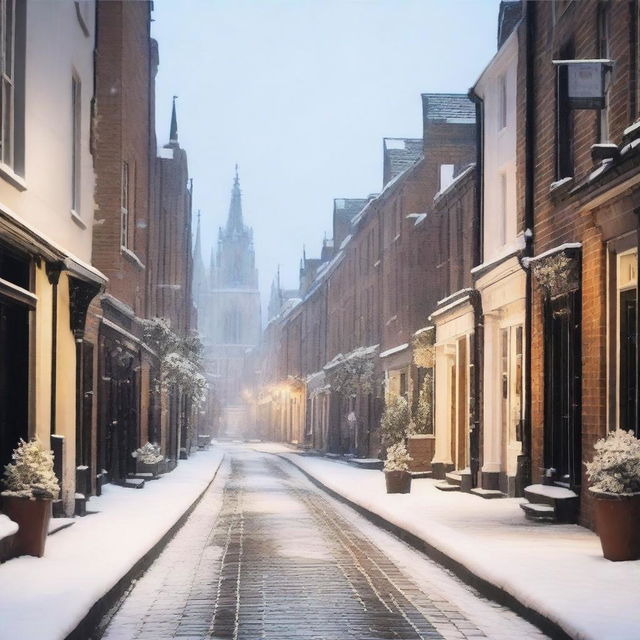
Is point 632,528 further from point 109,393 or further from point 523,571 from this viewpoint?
point 109,393

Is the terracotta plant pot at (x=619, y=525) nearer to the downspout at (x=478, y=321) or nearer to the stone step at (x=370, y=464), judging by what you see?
the downspout at (x=478, y=321)

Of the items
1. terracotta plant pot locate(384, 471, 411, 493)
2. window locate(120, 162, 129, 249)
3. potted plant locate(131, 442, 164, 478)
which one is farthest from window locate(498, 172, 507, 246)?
potted plant locate(131, 442, 164, 478)

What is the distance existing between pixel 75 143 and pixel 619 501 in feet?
31.1

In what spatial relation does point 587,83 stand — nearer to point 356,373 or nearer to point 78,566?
point 78,566

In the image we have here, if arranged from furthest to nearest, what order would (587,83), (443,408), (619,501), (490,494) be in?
1. (443,408)
2. (490,494)
3. (587,83)
4. (619,501)

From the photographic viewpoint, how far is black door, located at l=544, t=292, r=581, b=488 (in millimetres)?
15586

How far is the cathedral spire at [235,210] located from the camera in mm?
166125

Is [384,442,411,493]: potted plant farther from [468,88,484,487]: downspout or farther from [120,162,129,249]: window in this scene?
[120,162,129,249]: window

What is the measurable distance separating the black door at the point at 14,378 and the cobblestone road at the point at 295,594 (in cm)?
209

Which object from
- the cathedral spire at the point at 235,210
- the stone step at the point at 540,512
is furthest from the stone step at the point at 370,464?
the cathedral spire at the point at 235,210

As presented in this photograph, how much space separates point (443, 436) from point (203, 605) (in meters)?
18.2

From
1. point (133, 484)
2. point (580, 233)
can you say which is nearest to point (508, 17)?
point (580, 233)

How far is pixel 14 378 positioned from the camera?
13062mm

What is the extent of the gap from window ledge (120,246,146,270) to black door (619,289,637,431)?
34.4 feet
